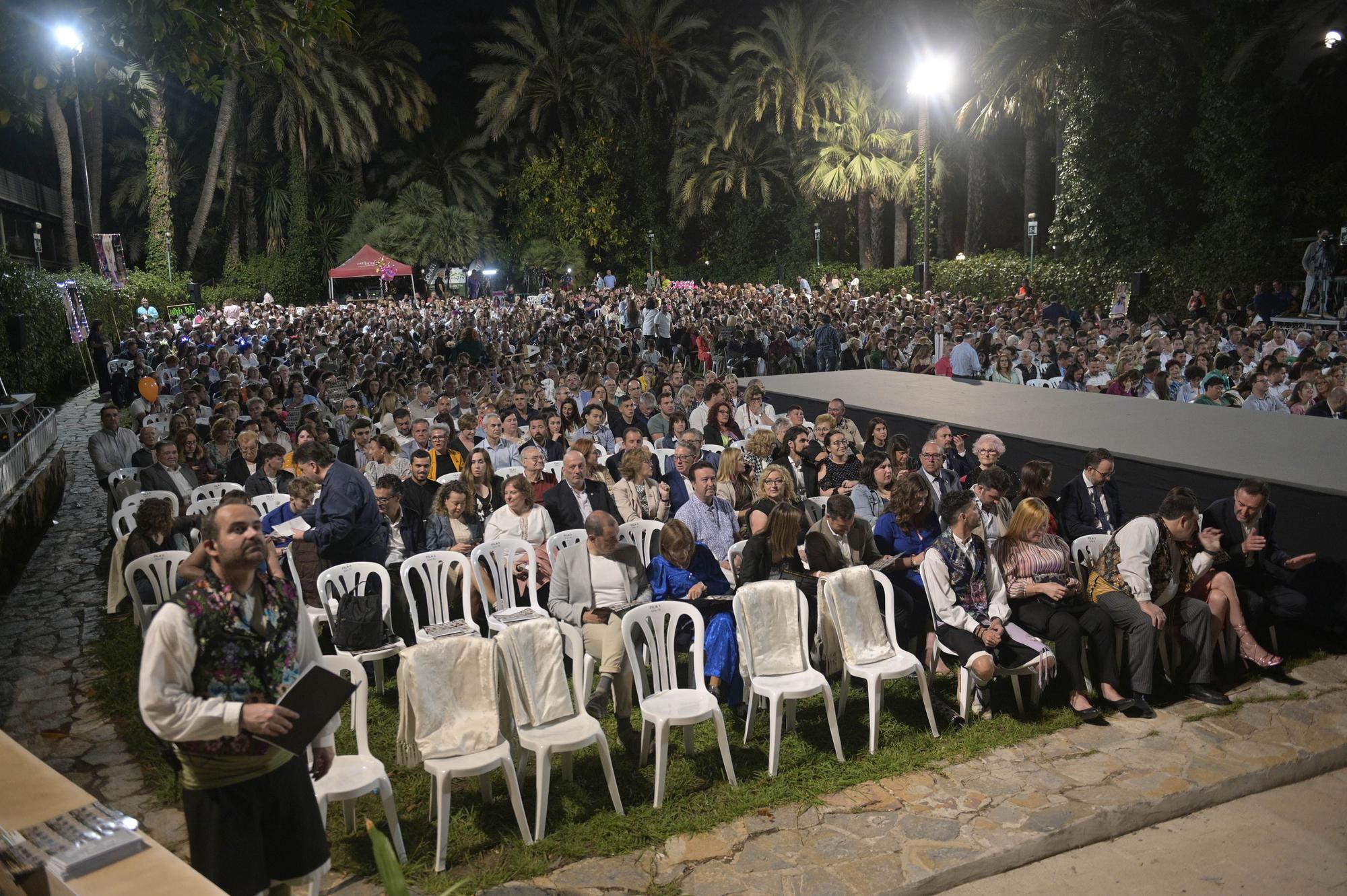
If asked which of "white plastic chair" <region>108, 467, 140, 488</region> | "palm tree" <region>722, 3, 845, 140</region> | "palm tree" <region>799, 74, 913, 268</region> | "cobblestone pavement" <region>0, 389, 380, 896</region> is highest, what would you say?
"palm tree" <region>722, 3, 845, 140</region>

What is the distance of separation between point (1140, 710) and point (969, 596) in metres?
1.10

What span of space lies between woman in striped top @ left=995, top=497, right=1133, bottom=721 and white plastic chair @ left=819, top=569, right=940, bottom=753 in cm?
79

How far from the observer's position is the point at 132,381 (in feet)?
54.5

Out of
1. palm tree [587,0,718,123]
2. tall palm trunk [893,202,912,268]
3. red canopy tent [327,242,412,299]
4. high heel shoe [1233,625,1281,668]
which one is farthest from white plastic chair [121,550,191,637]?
palm tree [587,0,718,123]

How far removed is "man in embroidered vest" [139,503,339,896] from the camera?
300 centimetres

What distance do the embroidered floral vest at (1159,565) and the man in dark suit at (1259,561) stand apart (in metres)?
0.26

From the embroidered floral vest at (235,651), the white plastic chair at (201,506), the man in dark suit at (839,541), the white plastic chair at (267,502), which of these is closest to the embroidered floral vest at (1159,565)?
the man in dark suit at (839,541)

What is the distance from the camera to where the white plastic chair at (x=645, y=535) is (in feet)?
23.6

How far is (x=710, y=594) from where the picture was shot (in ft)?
19.7

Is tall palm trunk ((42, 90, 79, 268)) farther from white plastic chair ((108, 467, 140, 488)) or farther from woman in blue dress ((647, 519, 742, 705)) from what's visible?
woman in blue dress ((647, 519, 742, 705))

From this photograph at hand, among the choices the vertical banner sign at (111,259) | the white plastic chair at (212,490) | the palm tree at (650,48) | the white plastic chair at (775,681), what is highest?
the palm tree at (650,48)

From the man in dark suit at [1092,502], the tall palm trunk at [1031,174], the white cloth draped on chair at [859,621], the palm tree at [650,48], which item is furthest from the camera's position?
the palm tree at [650,48]

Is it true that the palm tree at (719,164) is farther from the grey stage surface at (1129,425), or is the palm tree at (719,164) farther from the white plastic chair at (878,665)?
the white plastic chair at (878,665)

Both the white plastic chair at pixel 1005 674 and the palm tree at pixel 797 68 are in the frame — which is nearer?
the white plastic chair at pixel 1005 674
